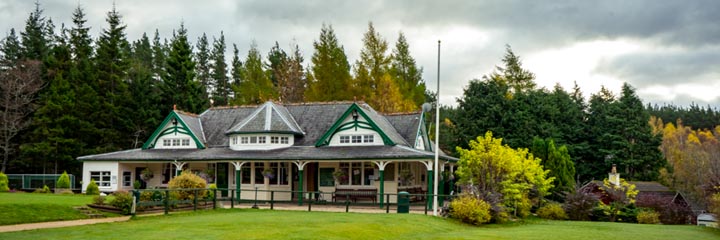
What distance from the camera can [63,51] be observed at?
44625mm

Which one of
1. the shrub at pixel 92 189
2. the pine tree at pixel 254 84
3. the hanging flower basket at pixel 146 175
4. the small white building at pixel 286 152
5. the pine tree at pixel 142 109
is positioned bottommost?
the shrub at pixel 92 189

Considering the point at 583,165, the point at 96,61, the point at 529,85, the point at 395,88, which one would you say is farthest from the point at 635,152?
the point at 96,61

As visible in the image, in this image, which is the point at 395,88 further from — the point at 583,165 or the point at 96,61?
the point at 96,61

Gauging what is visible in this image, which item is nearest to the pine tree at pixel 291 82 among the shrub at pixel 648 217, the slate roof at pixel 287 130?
the slate roof at pixel 287 130

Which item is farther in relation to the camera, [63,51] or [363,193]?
[63,51]

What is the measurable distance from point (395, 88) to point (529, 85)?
12.1m

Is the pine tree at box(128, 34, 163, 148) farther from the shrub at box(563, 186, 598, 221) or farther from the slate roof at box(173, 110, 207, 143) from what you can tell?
the shrub at box(563, 186, 598, 221)

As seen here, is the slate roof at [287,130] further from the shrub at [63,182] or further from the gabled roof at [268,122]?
the shrub at [63,182]

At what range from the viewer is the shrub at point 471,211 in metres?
22.3

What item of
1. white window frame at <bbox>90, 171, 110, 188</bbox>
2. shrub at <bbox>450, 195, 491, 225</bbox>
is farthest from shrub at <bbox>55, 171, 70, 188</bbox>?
shrub at <bbox>450, 195, 491, 225</bbox>

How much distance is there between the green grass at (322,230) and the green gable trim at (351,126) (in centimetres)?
895

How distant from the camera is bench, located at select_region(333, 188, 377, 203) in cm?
2897

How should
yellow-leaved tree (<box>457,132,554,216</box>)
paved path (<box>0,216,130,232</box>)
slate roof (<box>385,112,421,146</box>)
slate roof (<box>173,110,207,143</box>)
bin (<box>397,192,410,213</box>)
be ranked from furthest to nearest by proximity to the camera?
slate roof (<box>173,110,207,143</box>), slate roof (<box>385,112,421,146</box>), yellow-leaved tree (<box>457,132,554,216</box>), bin (<box>397,192,410,213</box>), paved path (<box>0,216,130,232</box>)

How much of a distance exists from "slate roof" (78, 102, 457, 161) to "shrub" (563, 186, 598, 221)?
6.11 meters
